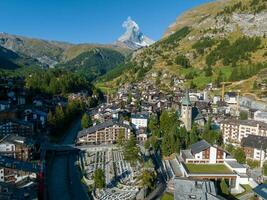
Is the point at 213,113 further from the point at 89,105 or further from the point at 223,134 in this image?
the point at 89,105

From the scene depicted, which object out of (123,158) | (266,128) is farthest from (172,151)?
(266,128)

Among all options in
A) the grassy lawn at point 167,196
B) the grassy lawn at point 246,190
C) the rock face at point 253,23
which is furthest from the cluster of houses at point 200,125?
the rock face at point 253,23

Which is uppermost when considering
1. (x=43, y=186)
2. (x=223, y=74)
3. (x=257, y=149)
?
(x=223, y=74)

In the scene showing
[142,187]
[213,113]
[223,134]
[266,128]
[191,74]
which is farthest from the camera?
[191,74]

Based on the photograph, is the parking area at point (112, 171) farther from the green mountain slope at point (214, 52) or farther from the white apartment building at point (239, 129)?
the green mountain slope at point (214, 52)

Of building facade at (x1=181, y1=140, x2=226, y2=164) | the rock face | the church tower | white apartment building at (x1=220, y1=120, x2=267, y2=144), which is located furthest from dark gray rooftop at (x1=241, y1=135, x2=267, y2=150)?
the rock face

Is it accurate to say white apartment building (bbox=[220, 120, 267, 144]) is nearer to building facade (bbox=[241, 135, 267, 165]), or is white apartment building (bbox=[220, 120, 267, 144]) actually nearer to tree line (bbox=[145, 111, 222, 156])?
tree line (bbox=[145, 111, 222, 156])

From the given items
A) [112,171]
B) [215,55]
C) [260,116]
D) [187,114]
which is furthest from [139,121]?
[215,55]

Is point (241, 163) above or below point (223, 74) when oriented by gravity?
below
